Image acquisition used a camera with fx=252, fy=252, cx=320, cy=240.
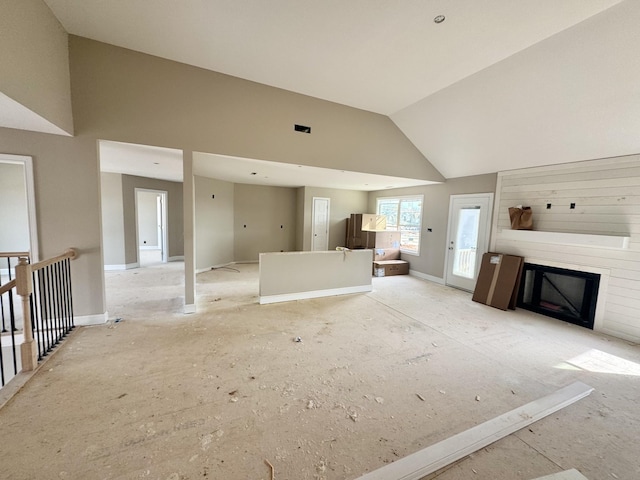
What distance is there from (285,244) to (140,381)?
608cm

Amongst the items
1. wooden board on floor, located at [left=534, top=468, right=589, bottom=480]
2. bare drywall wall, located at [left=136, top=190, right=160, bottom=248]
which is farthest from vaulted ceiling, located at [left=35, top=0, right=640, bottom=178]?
bare drywall wall, located at [left=136, top=190, right=160, bottom=248]

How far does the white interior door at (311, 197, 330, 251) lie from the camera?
25.4 feet

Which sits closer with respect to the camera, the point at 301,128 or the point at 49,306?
the point at 49,306

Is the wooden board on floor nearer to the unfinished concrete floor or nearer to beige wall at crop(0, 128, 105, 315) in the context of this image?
the unfinished concrete floor

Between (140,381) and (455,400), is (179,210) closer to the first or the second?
(140,381)

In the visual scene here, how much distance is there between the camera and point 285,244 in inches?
322

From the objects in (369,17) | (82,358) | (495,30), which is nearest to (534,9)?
(495,30)

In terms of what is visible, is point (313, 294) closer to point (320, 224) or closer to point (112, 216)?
point (320, 224)

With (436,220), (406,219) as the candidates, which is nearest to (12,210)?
(406,219)

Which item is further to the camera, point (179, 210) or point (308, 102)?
point (179, 210)

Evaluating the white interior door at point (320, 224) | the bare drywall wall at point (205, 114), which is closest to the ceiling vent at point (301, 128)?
the bare drywall wall at point (205, 114)

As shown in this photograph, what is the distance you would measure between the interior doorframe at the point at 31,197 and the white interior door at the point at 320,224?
5714 millimetres

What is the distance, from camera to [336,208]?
26.4 ft

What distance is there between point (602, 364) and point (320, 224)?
626 cm
